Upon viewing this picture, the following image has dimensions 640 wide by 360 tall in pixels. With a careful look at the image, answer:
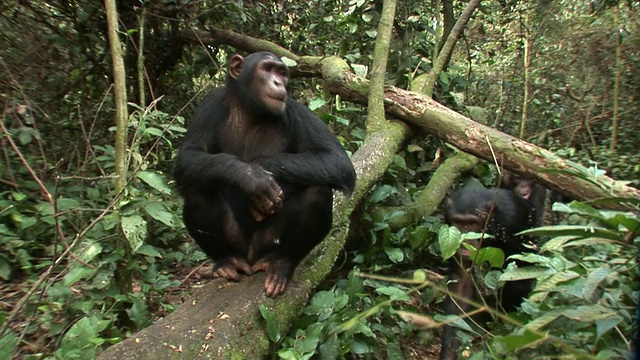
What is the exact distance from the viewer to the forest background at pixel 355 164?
3023 millimetres

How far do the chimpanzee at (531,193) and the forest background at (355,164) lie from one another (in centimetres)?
24

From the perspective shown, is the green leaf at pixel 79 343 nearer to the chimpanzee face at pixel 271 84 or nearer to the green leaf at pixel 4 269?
the green leaf at pixel 4 269

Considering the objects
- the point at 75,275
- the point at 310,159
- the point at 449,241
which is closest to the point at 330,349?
the point at 449,241

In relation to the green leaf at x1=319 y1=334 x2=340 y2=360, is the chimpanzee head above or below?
above

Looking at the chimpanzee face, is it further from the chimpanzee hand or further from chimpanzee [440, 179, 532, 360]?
chimpanzee [440, 179, 532, 360]

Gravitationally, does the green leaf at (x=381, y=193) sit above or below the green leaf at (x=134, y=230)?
below

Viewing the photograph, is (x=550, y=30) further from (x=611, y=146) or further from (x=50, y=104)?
(x=50, y=104)

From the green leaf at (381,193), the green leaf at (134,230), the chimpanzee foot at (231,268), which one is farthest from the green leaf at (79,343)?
the green leaf at (381,193)

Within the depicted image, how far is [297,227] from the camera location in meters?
4.08

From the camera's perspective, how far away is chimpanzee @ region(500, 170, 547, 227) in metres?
5.91

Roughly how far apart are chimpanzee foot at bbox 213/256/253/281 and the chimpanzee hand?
43 cm

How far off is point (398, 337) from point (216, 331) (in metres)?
1.88

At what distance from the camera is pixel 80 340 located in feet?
10.9

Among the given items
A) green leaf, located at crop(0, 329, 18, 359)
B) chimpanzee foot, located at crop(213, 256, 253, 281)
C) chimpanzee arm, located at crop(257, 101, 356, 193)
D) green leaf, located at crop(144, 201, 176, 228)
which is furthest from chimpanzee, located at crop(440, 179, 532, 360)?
green leaf, located at crop(0, 329, 18, 359)
